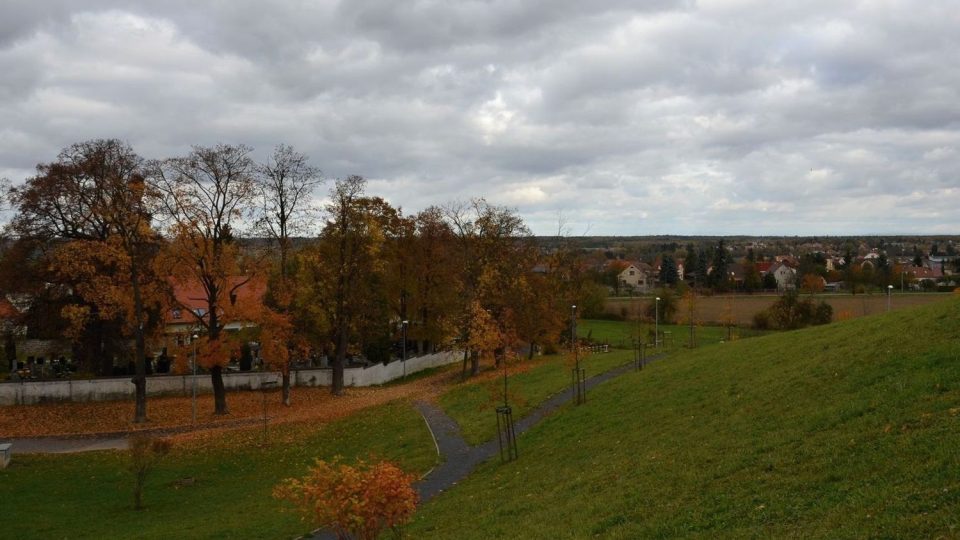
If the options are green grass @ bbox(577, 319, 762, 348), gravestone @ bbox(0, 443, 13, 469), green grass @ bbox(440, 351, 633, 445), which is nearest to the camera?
gravestone @ bbox(0, 443, 13, 469)

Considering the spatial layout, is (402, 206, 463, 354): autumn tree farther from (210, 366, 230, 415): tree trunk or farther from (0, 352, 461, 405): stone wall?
(210, 366, 230, 415): tree trunk

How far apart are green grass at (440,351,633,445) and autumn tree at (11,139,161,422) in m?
14.8

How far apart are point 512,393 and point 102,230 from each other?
23.9 meters

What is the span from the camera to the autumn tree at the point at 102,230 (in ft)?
106

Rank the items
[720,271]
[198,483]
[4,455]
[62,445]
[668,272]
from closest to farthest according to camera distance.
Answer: [198,483]
[4,455]
[62,445]
[720,271]
[668,272]

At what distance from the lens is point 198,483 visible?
2295cm

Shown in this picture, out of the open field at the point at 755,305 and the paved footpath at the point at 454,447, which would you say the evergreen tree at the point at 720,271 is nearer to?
the open field at the point at 755,305

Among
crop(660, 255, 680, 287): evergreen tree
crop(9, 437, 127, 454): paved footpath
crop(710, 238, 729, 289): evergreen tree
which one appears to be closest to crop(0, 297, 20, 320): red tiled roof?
crop(9, 437, 127, 454): paved footpath

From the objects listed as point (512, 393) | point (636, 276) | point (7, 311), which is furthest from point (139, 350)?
point (636, 276)

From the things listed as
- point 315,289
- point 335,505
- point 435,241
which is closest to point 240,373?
point 315,289

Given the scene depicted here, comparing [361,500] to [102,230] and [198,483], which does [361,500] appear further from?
[102,230]

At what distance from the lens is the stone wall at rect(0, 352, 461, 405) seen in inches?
1447

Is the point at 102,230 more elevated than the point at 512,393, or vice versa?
the point at 102,230

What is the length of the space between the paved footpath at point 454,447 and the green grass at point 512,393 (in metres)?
0.40
